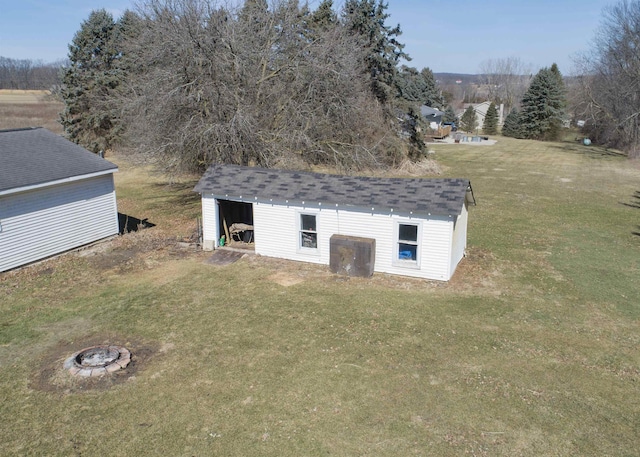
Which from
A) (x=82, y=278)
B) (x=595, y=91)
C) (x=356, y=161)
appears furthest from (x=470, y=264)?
(x=595, y=91)

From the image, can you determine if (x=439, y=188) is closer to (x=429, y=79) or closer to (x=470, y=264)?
(x=470, y=264)

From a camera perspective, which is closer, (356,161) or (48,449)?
(48,449)

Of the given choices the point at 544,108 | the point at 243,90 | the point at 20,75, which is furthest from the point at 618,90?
the point at 20,75

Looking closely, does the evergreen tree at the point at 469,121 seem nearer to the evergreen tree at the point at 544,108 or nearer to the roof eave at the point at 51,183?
the evergreen tree at the point at 544,108

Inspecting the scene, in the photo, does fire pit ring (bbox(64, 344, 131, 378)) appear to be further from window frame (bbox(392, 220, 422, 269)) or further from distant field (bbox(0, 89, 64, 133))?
distant field (bbox(0, 89, 64, 133))

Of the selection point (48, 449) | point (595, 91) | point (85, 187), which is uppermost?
point (595, 91)

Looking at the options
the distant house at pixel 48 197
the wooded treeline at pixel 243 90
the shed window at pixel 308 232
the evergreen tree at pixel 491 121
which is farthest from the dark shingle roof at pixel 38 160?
the evergreen tree at pixel 491 121
